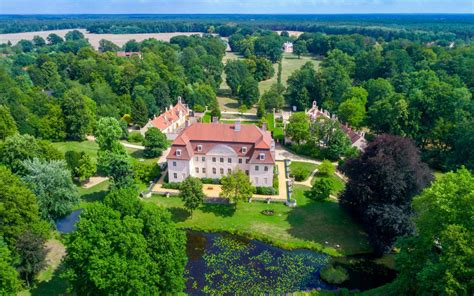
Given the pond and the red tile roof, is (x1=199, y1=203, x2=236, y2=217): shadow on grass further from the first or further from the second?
the red tile roof

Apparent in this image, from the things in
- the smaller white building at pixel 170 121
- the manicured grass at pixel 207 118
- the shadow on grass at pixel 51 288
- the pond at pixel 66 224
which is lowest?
the pond at pixel 66 224

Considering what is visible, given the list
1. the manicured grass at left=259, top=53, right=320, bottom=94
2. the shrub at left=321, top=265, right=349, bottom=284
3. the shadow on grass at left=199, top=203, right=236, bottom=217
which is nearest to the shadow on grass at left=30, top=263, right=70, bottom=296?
the shadow on grass at left=199, top=203, right=236, bottom=217

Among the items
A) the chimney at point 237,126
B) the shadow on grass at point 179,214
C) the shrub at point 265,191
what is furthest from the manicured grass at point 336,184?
the shadow on grass at point 179,214

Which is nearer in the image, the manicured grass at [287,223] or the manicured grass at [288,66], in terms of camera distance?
the manicured grass at [287,223]

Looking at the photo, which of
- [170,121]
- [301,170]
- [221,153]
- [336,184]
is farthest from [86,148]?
[336,184]

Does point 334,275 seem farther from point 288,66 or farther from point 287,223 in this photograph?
point 288,66

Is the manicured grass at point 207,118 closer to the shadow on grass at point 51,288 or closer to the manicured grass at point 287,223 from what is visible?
the manicured grass at point 287,223
